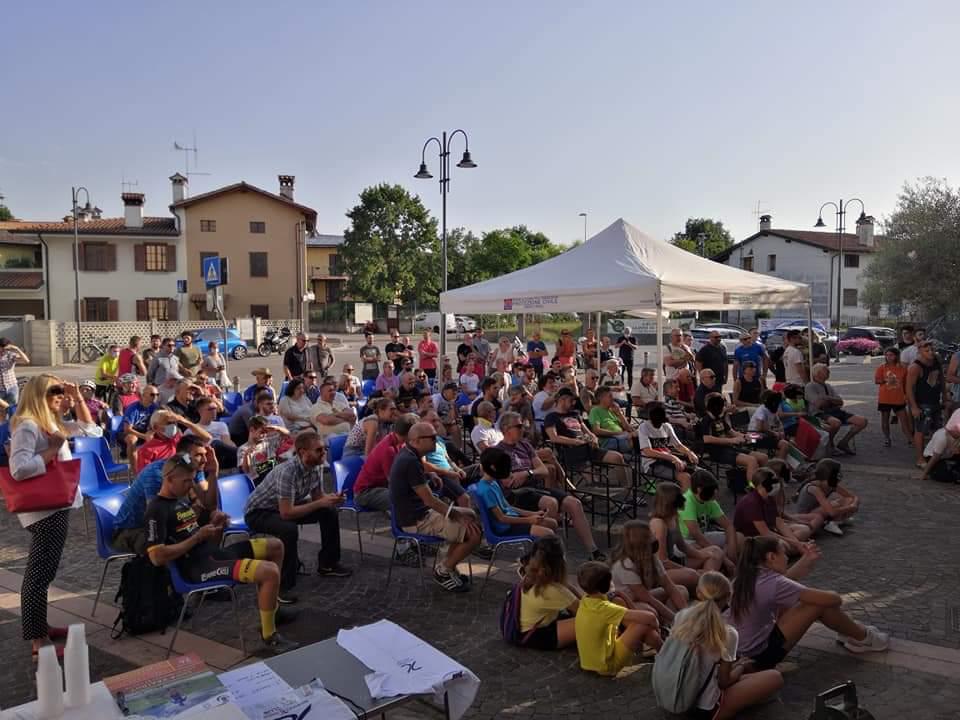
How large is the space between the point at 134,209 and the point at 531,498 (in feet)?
128

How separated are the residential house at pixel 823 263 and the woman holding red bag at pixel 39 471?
42130mm

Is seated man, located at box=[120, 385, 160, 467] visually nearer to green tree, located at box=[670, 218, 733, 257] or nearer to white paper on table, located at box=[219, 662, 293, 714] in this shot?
white paper on table, located at box=[219, 662, 293, 714]

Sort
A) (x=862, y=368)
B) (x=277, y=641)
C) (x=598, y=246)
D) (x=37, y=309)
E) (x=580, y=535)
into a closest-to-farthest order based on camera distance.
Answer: (x=277, y=641)
(x=580, y=535)
(x=598, y=246)
(x=862, y=368)
(x=37, y=309)

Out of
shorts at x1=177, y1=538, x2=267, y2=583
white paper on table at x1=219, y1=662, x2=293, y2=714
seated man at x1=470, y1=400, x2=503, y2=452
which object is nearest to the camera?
white paper on table at x1=219, y1=662, x2=293, y2=714

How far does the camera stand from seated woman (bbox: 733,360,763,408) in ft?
35.2

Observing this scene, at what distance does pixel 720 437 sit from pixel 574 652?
4291 millimetres

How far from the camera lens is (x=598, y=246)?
37.3 ft

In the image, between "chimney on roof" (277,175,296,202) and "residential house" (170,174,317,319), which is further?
"chimney on roof" (277,175,296,202)

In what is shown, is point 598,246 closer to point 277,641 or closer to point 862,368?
point 277,641

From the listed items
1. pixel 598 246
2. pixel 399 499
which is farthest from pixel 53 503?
pixel 598 246

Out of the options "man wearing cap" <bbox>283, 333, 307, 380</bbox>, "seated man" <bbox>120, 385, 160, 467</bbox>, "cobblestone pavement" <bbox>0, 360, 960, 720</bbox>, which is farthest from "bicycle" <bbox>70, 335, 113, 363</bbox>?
"cobblestone pavement" <bbox>0, 360, 960, 720</bbox>

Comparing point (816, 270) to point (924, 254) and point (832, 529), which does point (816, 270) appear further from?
point (832, 529)

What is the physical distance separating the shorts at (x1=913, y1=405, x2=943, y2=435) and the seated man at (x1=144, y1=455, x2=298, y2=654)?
920 cm

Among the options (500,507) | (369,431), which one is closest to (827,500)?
(500,507)
